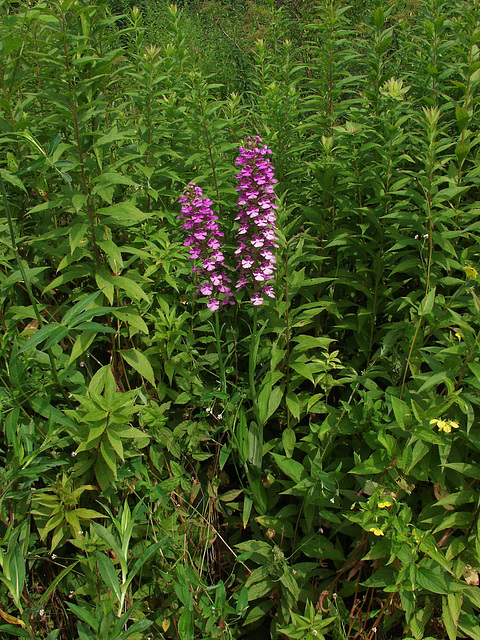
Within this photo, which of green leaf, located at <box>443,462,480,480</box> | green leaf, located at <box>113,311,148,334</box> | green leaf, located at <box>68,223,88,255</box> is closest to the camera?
green leaf, located at <box>443,462,480,480</box>

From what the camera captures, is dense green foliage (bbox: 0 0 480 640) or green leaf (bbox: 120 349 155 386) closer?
dense green foliage (bbox: 0 0 480 640)

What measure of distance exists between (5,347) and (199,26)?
796cm

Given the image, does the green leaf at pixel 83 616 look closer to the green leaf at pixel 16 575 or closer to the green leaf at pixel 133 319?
the green leaf at pixel 16 575

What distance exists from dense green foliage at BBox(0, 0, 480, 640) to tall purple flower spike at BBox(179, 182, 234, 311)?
0.16 m

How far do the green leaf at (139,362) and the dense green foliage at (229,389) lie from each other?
13mm

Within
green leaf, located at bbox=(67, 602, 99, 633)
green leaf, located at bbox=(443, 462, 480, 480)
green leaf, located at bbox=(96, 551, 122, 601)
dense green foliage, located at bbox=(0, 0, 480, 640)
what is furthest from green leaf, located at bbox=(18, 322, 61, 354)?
green leaf, located at bbox=(443, 462, 480, 480)

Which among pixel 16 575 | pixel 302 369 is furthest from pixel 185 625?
pixel 302 369

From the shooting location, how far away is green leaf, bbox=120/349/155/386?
7.57ft

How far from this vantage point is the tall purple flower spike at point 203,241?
2.35 metres

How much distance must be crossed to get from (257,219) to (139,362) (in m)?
0.86

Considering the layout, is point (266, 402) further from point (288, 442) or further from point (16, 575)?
point (16, 575)

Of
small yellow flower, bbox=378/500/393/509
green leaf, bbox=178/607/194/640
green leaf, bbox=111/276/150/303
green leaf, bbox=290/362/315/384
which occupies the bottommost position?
green leaf, bbox=178/607/194/640

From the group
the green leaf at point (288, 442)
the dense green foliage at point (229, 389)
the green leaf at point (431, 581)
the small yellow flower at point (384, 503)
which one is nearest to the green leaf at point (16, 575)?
the dense green foliage at point (229, 389)

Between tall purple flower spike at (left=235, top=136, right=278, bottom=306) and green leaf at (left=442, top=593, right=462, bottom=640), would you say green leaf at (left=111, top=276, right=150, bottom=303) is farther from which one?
green leaf at (left=442, top=593, right=462, bottom=640)
